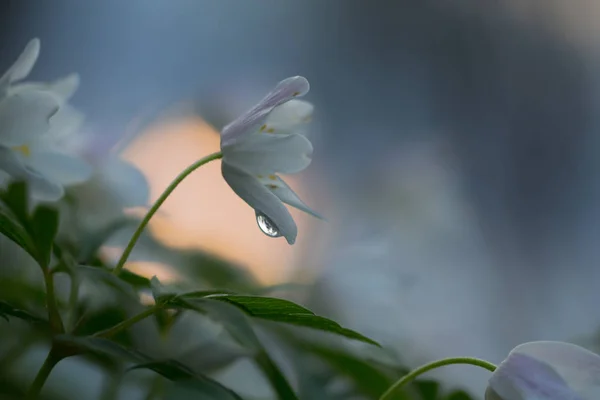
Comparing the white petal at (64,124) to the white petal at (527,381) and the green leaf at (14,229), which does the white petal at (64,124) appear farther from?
the white petal at (527,381)

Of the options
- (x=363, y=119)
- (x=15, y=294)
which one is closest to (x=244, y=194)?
(x=15, y=294)

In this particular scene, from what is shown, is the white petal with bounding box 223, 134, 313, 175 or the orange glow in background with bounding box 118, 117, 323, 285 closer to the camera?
the white petal with bounding box 223, 134, 313, 175

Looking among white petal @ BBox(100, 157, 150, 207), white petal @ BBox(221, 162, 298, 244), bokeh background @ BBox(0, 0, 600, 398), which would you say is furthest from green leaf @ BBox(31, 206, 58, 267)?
bokeh background @ BBox(0, 0, 600, 398)

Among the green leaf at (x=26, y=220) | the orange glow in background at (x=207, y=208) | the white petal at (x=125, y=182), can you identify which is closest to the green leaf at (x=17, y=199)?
the green leaf at (x=26, y=220)

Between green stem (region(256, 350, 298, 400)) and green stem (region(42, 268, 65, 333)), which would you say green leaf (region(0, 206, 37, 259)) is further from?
green stem (region(256, 350, 298, 400))

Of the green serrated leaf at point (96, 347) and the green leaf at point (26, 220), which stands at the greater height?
the green leaf at point (26, 220)

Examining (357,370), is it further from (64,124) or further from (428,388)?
(64,124)

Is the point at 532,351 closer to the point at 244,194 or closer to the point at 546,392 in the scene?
the point at 546,392
